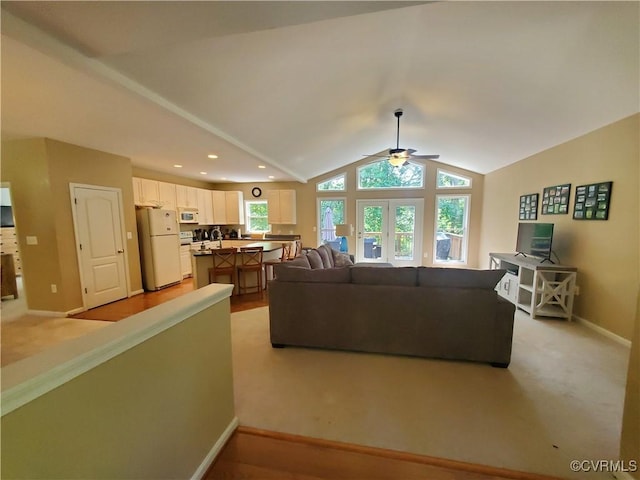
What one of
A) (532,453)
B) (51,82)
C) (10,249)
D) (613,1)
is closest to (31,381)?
(532,453)

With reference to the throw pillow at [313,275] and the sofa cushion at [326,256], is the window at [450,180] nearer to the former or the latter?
the sofa cushion at [326,256]

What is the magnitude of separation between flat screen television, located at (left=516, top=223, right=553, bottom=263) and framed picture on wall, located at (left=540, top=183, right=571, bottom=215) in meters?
0.35

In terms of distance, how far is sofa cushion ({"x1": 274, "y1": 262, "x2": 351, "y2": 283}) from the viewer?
103 inches

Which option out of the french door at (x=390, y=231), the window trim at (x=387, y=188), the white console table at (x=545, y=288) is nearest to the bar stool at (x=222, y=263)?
the french door at (x=390, y=231)

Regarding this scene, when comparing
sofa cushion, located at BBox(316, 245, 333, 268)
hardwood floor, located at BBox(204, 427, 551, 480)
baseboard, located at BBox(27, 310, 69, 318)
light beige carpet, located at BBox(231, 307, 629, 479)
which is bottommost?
light beige carpet, located at BBox(231, 307, 629, 479)

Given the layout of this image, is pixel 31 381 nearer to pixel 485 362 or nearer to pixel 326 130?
pixel 485 362

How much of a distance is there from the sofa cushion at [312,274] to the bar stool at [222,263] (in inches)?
71.3

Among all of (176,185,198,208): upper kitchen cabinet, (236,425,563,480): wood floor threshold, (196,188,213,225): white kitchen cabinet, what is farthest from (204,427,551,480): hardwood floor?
(196,188,213,225): white kitchen cabinet

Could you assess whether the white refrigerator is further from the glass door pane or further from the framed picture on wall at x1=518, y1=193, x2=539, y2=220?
the framed picture on wall at x1=518, y1=193, x2=539, y2=220

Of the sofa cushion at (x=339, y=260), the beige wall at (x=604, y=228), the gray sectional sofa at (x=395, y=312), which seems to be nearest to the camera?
the gray sectional sofa at (x=395, y=312)

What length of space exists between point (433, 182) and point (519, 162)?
1.99 metres

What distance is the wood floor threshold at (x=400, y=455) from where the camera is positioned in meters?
1.36

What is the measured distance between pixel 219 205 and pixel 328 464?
659cm

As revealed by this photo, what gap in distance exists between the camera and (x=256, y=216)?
7.52 m
